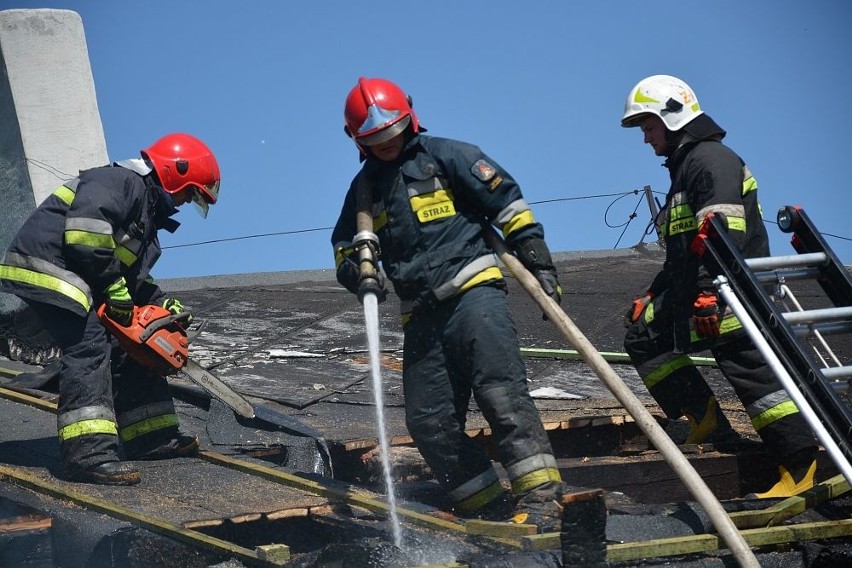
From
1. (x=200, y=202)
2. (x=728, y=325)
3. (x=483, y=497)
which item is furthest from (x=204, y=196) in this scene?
(x=728, y=325)

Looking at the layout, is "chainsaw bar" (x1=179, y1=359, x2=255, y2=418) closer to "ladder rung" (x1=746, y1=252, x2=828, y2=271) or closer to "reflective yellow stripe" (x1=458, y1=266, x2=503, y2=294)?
"reflective yellow stripe" (x1=458, y1=266, x2=503, y2=294)

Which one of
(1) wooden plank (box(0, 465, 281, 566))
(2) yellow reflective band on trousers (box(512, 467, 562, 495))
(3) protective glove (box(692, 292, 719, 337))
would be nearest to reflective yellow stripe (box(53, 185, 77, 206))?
(1) wooden plank (box(0, 465, 281, 566))

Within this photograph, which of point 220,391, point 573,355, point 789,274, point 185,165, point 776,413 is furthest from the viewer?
point 573,355

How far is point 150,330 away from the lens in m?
A: 5.29

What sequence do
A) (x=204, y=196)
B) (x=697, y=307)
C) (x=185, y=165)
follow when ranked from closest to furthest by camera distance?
(x=697, y=307) < (x=185, y=165) < (x=204, y=196)

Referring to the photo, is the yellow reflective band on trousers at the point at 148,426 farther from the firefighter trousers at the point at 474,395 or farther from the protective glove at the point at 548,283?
the protective glove at the point at 548,283

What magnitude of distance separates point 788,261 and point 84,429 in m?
3.15

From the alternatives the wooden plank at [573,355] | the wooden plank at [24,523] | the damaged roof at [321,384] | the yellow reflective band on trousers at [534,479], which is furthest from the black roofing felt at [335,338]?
the wooden plank at [24,523]

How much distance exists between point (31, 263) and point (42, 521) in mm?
1298

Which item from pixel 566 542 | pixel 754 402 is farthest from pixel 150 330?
pixel 754 402

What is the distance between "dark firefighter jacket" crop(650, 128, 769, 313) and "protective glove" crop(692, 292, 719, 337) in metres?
0.05

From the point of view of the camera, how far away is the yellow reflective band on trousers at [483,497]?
15.4ft

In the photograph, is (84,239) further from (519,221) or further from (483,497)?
(483,497)

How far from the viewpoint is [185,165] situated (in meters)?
5.50
